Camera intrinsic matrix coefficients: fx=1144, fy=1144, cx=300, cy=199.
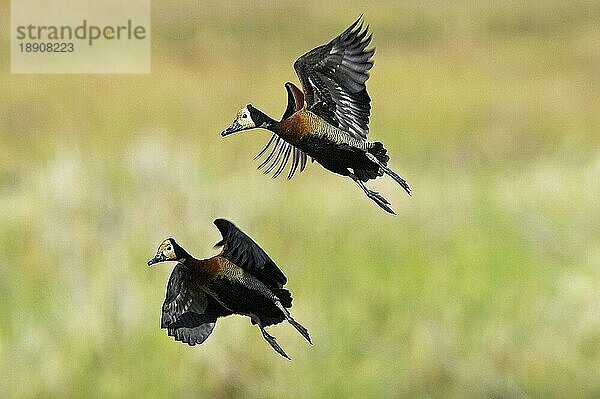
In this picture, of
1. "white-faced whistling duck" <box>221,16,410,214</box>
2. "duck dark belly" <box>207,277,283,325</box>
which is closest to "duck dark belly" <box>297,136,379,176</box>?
"white-faced whistling duck" <box>221,16,410,214</box>

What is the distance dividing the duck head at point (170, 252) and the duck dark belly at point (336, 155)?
0.37 ft

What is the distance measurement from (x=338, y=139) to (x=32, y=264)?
79.9 inches

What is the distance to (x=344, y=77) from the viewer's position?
2.54 feet

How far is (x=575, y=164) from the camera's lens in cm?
311

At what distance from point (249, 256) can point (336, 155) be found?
0.09 meters

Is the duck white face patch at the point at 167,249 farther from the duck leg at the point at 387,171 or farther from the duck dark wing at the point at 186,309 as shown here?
the duck leg at the point at 387,171

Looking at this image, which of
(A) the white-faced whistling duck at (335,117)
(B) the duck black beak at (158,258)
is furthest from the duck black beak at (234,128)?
(B) the duck black beak at (158,258)

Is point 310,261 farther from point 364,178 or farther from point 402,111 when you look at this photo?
point 364,178

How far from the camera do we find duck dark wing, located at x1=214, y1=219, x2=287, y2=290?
30.2 inches

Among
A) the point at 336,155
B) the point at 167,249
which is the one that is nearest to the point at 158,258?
the point at 167,249

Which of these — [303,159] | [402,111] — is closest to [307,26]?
[402,111]

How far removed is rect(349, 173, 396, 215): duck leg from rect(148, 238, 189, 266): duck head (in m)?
0.14

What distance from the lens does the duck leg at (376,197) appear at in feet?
2.27

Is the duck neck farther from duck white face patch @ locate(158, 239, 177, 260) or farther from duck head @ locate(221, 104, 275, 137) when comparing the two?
duck white face patch @ locate(158, 239, 177, 260)
